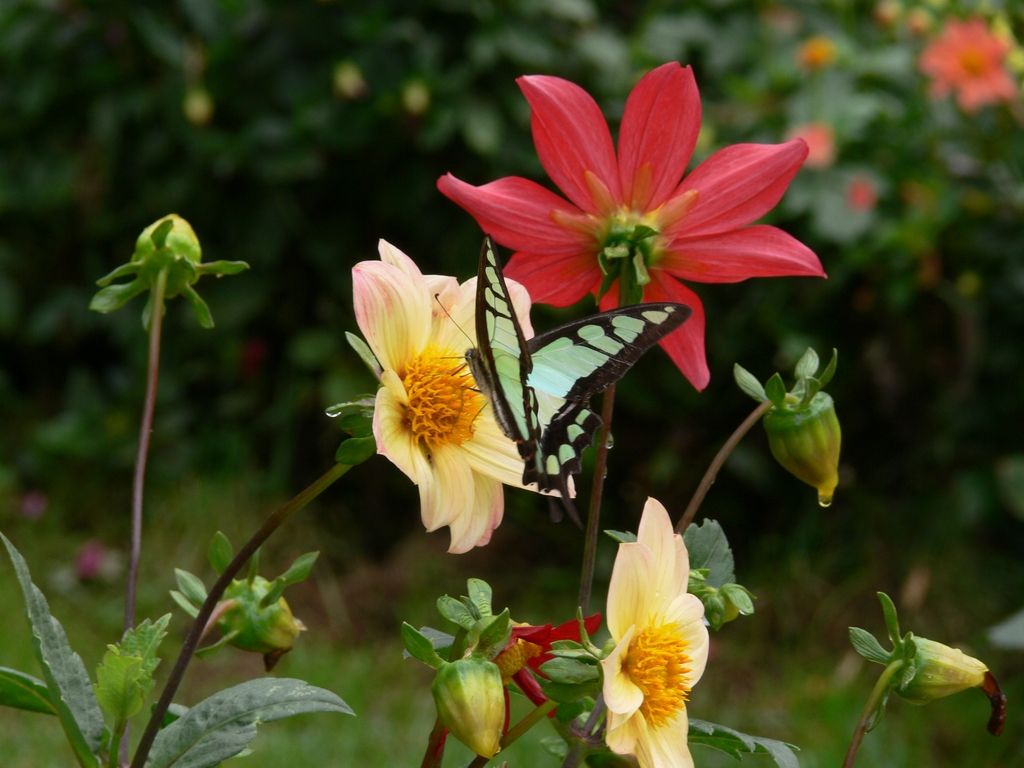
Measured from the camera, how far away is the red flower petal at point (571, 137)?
641 millimetres

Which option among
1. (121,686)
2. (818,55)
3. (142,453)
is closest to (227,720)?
(121,686)

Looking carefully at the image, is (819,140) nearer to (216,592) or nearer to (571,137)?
(571,137)

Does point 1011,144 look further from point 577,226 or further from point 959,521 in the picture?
point 577,226

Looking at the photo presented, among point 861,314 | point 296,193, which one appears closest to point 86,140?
point 296,193

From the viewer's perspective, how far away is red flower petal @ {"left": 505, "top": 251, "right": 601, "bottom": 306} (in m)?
0.65

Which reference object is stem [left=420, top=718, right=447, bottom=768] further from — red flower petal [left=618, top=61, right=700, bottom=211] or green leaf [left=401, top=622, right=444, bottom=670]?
red flower petal [left=618, top=61, right=700, bottom=211]

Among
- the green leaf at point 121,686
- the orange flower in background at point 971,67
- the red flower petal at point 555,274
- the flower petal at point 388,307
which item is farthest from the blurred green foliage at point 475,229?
the green leaf at point 121,686

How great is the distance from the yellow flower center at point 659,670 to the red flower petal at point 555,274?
0.19m

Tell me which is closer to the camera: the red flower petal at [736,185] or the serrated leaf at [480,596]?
the serrated leaf at [480,596]

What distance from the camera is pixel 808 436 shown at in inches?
24.2

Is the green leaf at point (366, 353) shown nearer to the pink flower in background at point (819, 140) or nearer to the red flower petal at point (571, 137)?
the red flower petal at point (571, 137)

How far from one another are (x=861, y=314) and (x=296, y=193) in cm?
110

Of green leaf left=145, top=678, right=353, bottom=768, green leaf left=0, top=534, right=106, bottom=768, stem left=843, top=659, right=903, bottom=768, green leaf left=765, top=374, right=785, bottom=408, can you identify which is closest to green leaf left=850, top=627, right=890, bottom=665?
stem left=843, top=659, right=903, bottom=768

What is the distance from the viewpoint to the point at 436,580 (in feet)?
7.97
